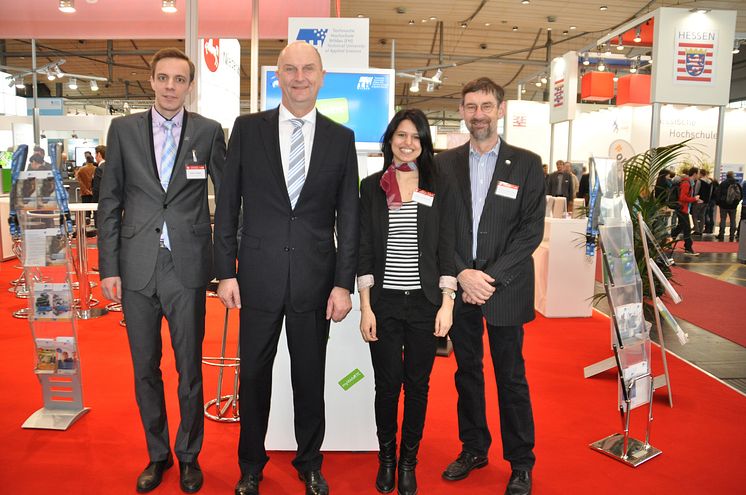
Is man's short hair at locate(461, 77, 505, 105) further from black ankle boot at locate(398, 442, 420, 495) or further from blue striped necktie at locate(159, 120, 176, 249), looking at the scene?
black ankle boot at locate(398, 442, 420, 495)

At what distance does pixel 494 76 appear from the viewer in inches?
872

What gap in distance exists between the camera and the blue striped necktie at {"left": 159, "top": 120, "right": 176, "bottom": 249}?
7.87 ft

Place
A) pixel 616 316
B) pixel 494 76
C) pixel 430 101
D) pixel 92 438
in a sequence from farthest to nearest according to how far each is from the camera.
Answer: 1. pixel 430 101
2. pixel 494 76
3. pixel 92 438
4. pixel 616 316

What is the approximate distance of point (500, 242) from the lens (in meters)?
Result: 2.45

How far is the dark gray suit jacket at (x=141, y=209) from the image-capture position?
237cm

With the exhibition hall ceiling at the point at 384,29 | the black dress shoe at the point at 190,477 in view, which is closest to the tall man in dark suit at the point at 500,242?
the black dress shoe at the point at 190,477

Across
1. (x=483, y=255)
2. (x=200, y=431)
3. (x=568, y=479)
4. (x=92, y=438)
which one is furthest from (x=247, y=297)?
(x=568, y=479)

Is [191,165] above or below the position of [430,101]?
below

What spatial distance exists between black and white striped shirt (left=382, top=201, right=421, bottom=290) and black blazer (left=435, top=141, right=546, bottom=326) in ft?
0.81

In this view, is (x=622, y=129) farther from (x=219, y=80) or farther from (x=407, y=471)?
(x=407, y=471)

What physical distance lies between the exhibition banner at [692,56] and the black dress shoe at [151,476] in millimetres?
9826

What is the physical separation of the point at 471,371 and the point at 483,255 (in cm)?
55

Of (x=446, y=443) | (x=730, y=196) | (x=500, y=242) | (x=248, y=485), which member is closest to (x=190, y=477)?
(x=248, y=485)

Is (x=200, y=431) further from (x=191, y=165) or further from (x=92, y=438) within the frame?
(x=191, y=165)
